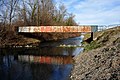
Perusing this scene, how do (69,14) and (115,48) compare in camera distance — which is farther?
(69,14)

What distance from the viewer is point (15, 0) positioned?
62500 mm

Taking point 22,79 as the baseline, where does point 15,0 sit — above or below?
above

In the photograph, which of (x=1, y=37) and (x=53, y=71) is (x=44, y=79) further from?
(x=1, y=37)

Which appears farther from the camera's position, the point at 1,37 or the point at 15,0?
the point at 15,0

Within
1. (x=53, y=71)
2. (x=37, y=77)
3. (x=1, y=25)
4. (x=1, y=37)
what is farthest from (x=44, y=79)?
(x=1, y=25)

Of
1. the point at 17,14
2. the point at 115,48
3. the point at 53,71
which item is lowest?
the point at 53,71

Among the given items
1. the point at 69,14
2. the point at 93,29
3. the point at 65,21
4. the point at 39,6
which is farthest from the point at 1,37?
the point at 69,14

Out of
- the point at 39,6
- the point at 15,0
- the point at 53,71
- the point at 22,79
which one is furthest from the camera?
the point at 39,6

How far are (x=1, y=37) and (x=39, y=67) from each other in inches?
1115

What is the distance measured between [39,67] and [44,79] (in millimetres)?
5763

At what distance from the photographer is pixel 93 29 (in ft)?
178

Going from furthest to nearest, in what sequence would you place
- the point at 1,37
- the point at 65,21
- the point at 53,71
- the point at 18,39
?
the point at 65,21 → the point at 18,39 → the point at 1,37 → the point at 53,71

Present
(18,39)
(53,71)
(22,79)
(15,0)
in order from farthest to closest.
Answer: (15,0) < (18,39) < (53,71) < (22,79)

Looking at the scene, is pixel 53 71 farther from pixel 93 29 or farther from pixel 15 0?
pixel 15 0
